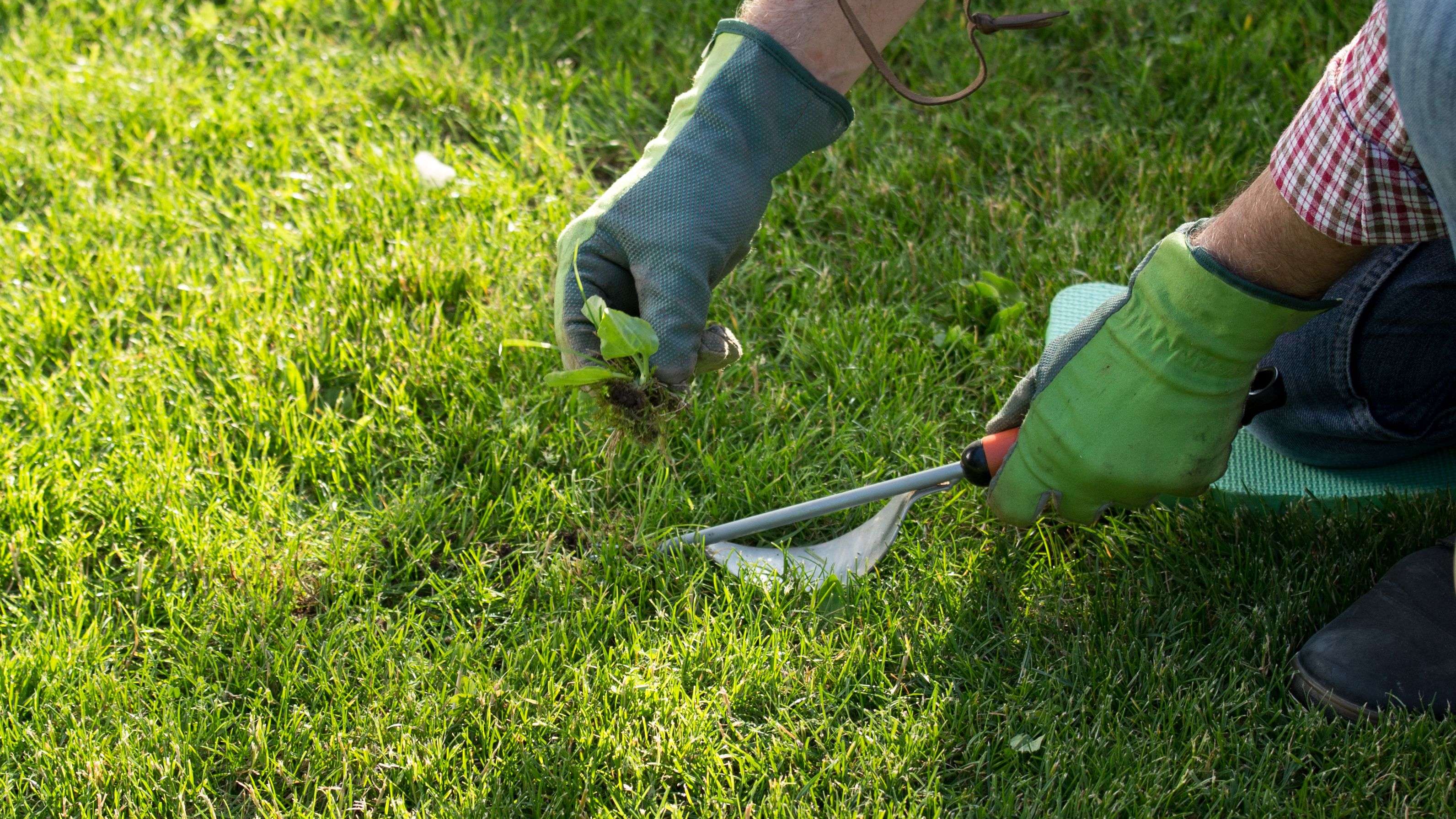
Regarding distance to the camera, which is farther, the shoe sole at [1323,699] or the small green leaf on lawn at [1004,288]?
the small green leaf on lawn at [1004,288]

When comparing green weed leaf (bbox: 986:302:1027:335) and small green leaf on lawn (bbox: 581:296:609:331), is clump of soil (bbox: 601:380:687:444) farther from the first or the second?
green weed leaf (bbox: 986:302:1027:335)

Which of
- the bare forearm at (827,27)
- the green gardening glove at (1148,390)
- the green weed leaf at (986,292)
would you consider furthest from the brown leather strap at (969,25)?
the green weed leaf at (986,292)

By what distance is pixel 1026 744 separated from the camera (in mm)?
1716

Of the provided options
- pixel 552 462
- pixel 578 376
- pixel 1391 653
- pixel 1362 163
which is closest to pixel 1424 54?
pixel 1362 163

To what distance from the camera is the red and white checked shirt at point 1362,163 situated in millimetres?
1469

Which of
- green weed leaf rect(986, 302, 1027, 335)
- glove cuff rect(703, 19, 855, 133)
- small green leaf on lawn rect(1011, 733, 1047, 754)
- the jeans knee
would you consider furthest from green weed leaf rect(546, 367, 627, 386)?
the jeans knee

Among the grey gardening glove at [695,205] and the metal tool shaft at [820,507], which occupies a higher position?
the grey gardening glove at [695,205]

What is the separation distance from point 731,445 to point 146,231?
145 centimetres

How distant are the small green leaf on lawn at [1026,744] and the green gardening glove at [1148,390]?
359 millimetres

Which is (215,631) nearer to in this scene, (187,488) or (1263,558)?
(187,488)

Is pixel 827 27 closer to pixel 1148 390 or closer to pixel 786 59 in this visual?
pixel 786 59

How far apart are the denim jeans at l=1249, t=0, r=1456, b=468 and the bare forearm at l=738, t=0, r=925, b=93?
2.86ft

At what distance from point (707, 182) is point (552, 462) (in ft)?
2.15

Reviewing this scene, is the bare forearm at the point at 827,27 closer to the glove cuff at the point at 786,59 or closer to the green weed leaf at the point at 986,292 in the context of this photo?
the glove cuff at the point at 786,59
